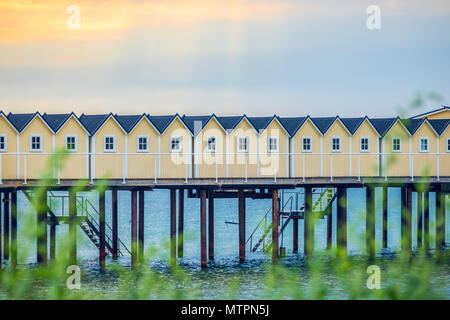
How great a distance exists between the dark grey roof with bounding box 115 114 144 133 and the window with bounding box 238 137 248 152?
5.11 meters

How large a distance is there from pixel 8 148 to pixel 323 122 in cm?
1608

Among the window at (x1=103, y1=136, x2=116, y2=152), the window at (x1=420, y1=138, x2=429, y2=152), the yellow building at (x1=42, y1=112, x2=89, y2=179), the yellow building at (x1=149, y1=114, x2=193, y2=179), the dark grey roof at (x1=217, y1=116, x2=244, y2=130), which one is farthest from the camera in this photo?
the window at (x1=420, y1=138, x2=429, y2=152)

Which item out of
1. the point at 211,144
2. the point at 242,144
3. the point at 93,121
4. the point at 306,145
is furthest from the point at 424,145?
the point at 93,121

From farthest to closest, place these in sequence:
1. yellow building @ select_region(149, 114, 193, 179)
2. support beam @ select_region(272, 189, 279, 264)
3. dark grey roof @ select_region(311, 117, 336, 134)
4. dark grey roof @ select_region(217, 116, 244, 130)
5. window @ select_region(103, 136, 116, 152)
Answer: dark grey roof @ select_region(311, 117, 336, 134) < dark grey roof @ select_region(217, 116, 244, 130) < yellow building @ select_region(149, 114, 193, 179) < window @ select_region(103, 136, 116, 152) < support beam @ select_region(272, 189, 279, 264)

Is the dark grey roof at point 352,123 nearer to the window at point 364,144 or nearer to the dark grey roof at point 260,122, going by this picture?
the window at point 364,144

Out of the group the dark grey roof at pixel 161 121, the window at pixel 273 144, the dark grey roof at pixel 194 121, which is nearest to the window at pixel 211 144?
the dark grey roof at pixel 194 121

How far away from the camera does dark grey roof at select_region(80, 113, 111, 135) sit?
35.2 m

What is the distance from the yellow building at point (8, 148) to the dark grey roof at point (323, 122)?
593 inches

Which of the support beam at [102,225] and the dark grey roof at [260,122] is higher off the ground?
the dark grey roof at [260,122]

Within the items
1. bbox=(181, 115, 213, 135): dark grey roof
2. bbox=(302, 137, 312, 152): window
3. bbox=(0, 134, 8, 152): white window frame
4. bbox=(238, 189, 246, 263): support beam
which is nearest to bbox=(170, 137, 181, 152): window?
bbox=(181, 115, 213, 135): dark grey roof

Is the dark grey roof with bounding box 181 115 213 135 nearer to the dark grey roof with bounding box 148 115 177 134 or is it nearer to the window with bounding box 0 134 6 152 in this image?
the dark grey roof with bounding box 148 115 177 134

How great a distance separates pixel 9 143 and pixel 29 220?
2740 cm

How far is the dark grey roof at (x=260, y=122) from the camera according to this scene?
37.3 m
